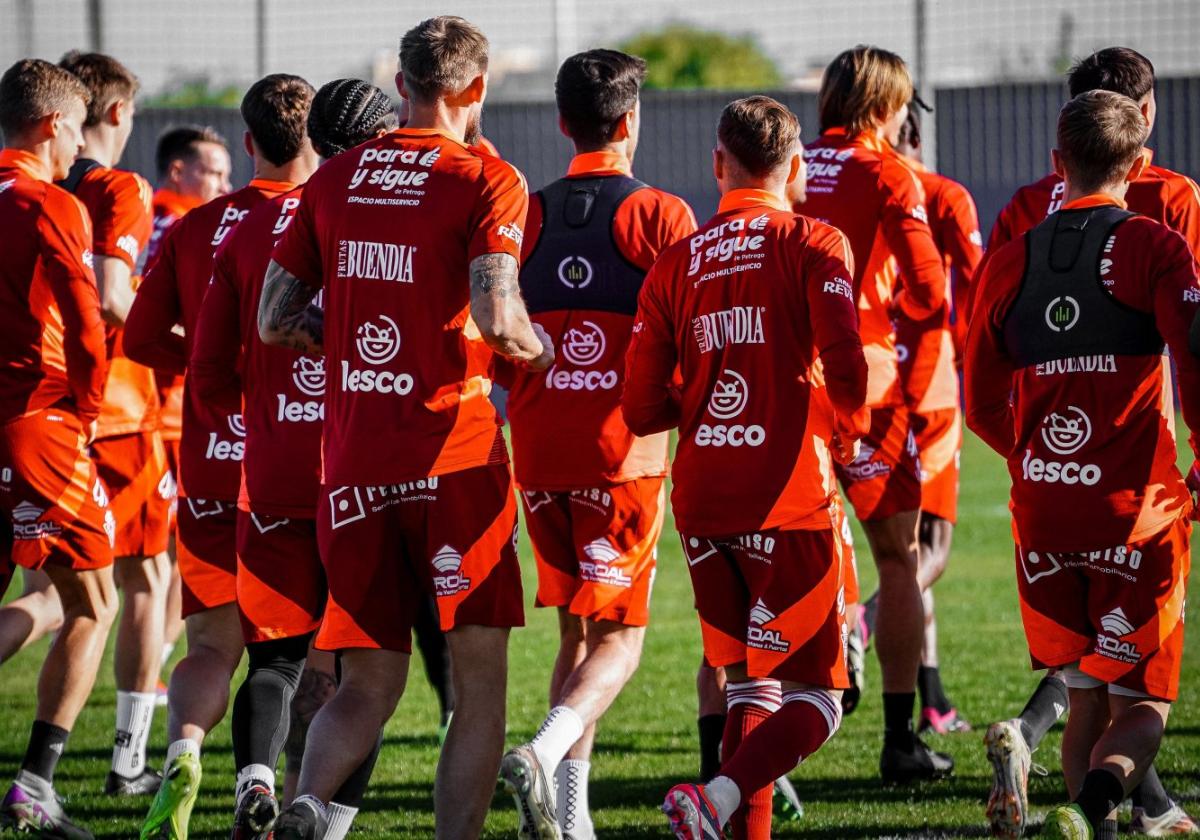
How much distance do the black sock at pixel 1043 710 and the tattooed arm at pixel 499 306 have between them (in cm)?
200

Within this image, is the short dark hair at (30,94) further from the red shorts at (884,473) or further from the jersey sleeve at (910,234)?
the red shorts at (884,473)

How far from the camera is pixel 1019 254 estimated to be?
14.9 feet

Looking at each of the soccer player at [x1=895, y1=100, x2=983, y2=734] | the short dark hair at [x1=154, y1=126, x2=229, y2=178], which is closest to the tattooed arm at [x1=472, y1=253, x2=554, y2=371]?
the soccer player at [x1=895, y1=100, x2=983, y2=734]

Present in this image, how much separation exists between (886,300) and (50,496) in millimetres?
3254

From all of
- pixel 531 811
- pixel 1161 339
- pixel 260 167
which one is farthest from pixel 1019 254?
pixel 260 167

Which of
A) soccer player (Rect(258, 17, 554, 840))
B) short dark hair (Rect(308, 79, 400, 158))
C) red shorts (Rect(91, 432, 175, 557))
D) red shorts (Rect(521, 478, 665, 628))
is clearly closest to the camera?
soccer player (Rect(258, 17, 554, 840))

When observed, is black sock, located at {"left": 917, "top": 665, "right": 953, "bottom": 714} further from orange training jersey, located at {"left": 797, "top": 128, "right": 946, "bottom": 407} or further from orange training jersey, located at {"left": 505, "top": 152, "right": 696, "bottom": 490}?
orange training jersey, located at {"left": 505, "top": 152, "right": 696, "bottom": 490}

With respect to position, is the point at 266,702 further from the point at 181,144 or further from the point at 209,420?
the point at 181,144

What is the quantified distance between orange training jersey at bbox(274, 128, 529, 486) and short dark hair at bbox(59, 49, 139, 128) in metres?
2.75

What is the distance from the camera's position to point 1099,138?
449 cm

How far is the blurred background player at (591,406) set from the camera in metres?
5.12

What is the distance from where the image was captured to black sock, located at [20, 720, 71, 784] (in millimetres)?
5527

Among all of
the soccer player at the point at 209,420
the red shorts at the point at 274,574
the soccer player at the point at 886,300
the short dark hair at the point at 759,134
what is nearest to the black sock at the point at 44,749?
the soccer player at the point at 209,420

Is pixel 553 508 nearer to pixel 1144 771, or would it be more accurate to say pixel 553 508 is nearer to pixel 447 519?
pixel 447 519
